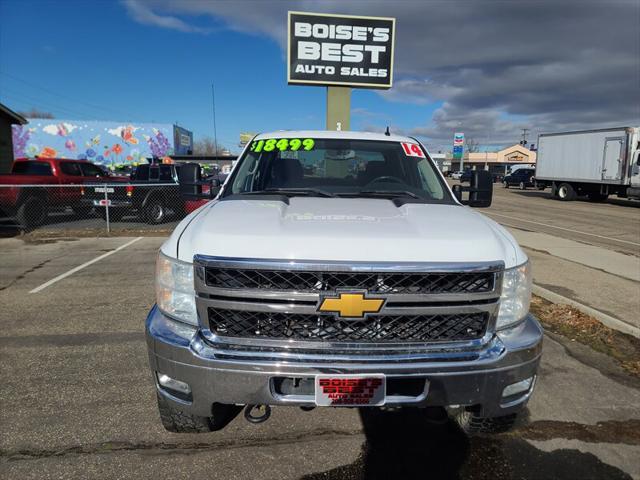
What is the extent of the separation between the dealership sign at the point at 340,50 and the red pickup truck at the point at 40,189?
23.0 ft

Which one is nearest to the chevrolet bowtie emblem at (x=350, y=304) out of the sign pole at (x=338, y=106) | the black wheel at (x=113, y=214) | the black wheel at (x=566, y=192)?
the black wheel at (x=113, y=214)

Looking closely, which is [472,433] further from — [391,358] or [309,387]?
[309,387]

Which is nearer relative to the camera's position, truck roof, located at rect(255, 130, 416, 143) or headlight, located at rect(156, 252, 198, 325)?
headlight, located at rect(156, 252, 198, 325)

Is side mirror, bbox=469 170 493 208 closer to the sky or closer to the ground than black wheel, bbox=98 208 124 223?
closer to the sky

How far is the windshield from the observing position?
354cm

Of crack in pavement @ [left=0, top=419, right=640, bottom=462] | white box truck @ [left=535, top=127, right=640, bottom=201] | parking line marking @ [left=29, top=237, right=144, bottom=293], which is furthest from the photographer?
white box truck @ [left=535, top=127, right=640, bottom=201]

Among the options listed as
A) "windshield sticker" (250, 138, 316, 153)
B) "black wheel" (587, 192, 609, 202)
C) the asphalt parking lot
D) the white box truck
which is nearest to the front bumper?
the asphalt parking lot

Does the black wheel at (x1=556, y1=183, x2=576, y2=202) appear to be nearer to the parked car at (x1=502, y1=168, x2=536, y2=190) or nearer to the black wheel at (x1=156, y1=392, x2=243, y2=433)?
the parked car at (x1=502, y1=168, x2=536, y2=190)

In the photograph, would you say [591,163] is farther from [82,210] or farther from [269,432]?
[269,432]

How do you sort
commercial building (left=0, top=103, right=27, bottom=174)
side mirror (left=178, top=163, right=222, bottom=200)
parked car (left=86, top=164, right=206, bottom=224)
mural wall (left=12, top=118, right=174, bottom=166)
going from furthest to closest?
mural wall (left=12, top=118, right=174, bottom=166)
commercial building (left=0, top=103, right=27, bottom=174)
parked car (left=86, top=164, right=206, bottom=224)
side mirror (left=178, top=163, right=222, bottom=200)

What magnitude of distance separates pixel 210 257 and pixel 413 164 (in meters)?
2.38

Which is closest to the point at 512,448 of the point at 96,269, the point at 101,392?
the point at 101,392

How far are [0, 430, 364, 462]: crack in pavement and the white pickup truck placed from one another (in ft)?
1.34

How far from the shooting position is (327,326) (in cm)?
223
